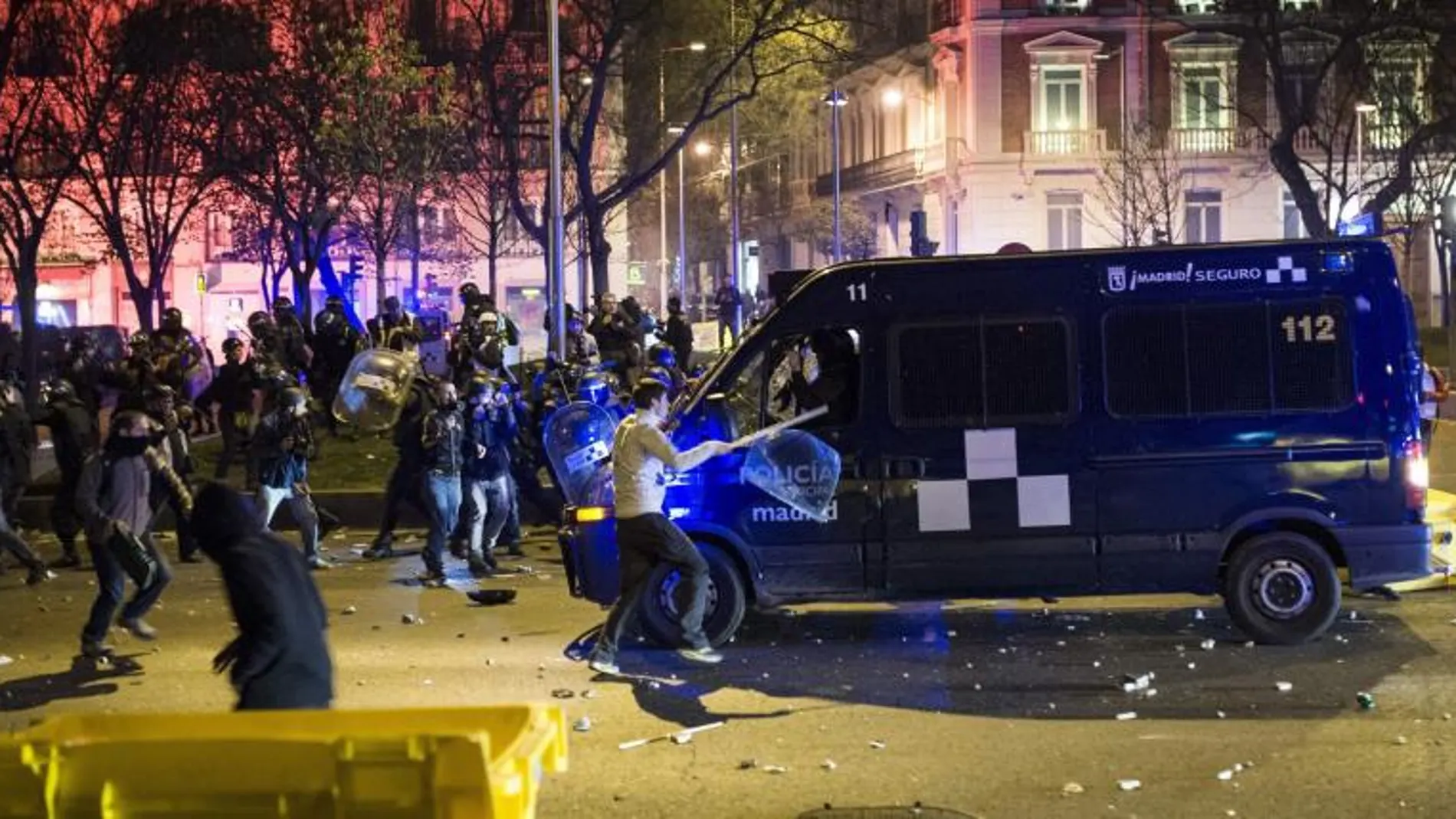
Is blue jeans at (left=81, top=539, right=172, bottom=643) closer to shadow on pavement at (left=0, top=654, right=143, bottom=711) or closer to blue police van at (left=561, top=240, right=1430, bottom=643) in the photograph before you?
shadow on pavement at (left=0, top=654, right=143, bottom=711)

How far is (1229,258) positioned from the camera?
10.1 metres

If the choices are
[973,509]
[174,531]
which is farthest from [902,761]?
[174,531]

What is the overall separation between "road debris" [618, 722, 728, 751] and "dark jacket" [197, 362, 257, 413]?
1074cm


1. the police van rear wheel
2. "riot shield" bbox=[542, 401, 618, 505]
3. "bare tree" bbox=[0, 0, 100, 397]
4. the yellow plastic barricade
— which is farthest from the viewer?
"bare tree" bbox=[0, 0, 100, 397]

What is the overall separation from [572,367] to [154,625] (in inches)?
243

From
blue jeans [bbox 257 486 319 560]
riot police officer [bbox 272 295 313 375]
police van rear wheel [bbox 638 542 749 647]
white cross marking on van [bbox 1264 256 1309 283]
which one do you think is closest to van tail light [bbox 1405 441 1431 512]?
white cross marking on van [bbox 1264 256 1309 283]

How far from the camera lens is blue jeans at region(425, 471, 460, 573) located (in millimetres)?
13555

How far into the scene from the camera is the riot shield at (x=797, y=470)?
10086mm

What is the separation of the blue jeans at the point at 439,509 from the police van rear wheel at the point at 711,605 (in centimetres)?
366

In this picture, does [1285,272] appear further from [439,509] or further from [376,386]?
[376,386]

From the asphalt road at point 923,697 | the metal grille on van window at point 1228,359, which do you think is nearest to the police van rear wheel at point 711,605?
the asphalt road at point 923,697

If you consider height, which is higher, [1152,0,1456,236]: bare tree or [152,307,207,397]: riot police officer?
[1152,0,1456,236]: bare tree

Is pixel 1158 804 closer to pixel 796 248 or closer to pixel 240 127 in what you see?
pixel 240 127

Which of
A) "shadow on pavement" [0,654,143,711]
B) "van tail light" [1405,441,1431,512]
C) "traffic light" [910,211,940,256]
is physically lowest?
"shadow on pavement" [0,654,143,711]
